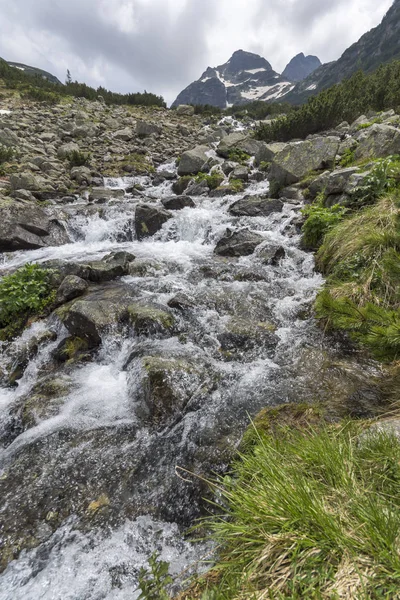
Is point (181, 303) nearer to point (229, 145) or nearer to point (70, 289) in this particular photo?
point (70, 289)

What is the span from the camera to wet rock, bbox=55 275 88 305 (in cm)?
642

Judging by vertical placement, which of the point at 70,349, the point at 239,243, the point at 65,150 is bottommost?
the point at 70,349

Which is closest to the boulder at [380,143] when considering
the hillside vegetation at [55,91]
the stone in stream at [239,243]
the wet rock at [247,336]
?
the stone in stream at [239,243]

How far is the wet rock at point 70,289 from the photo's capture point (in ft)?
21.1

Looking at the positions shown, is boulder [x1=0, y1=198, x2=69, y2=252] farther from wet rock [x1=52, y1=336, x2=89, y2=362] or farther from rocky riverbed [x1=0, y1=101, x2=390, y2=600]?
wet rock [x1=52, y1=336, x2=89, y2=362]

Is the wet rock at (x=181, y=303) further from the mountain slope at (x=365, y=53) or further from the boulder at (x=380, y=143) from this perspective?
the mountain slope at (x=365, y=53)

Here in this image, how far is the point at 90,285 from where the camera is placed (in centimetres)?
713

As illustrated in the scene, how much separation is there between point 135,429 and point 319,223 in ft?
21.5

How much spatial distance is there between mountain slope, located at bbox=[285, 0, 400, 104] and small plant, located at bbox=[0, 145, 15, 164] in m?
121

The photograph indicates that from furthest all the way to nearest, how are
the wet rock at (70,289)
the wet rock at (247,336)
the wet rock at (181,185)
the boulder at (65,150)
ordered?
the boulder at (65,150) < the wet rock at (181,185) < the wet rock at (70,289) < the wet rock at (247,336)

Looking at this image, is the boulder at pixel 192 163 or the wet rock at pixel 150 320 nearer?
the wet rock at pixel 150 320

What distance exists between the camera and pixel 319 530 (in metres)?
1.40

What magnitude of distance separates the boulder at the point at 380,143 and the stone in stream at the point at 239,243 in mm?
4670

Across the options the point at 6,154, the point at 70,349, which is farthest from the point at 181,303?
the point at 6,154
